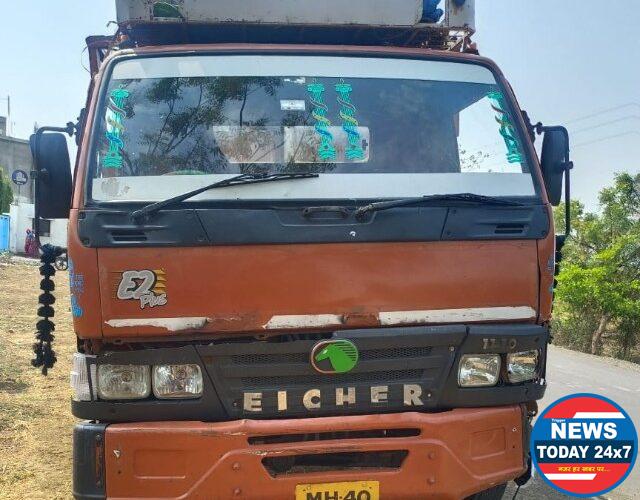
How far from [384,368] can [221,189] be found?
1043mm

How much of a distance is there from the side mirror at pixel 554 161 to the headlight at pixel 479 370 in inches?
37.6

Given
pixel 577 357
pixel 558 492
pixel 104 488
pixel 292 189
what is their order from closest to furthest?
pixel 104 488 < pixel 292 189 < pixel 558 492 < pixel 577 357

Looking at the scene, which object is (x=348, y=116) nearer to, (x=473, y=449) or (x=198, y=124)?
(x=198, y=124)

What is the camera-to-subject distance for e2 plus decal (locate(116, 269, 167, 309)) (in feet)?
8.05

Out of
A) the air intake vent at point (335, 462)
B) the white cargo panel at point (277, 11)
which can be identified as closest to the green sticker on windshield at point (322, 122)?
the white cargo panel at point (277, 11)

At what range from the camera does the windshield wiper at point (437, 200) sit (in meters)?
2.57

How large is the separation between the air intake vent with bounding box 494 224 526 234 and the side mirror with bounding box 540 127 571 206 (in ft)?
1.72

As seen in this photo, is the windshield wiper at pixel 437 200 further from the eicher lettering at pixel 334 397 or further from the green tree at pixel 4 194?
the green tree at pixel 4 194

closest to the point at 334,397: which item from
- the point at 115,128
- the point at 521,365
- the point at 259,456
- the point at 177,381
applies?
the point at 259,456

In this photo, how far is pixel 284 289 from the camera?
252cm

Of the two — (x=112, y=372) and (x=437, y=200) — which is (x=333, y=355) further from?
(x=112, y=372)

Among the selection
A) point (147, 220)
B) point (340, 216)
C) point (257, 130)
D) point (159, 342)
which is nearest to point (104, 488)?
point (159, 342)

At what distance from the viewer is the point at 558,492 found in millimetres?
3795

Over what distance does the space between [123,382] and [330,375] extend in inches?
34.2
